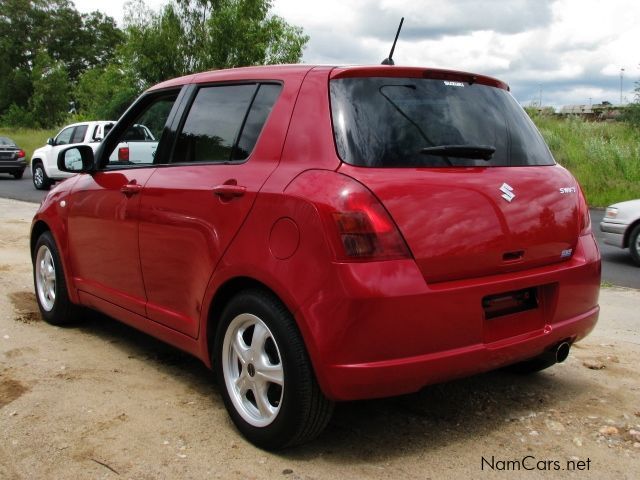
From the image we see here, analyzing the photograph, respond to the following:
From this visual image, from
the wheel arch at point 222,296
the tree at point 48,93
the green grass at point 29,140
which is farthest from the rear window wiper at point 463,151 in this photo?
the tree at point 48,93

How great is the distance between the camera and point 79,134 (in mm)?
19891

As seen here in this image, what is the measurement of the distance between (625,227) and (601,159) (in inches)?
454

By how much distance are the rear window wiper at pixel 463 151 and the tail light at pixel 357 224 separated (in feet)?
1.43

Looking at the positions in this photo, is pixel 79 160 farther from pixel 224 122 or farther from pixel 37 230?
pixel 224 122

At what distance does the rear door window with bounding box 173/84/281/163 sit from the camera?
11.6 feet

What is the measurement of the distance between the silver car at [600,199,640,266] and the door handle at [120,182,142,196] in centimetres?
788

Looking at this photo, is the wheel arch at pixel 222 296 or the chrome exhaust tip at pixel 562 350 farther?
the chrome exhaust tip at pixel 562 350

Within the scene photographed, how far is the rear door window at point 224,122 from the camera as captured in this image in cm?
353

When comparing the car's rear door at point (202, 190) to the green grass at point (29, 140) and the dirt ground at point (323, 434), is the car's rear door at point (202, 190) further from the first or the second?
the green grass at point (29, 140)

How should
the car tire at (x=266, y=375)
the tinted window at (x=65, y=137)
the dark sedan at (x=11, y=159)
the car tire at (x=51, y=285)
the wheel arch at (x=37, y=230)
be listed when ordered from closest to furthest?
the car tire at (x=266, y=375) < the car tire at (x=51, y=285) < the wheel arch at (x=37, y=230) < the tinted window at (x=65, y=137) < the dark sedan at (x=11, y=159)

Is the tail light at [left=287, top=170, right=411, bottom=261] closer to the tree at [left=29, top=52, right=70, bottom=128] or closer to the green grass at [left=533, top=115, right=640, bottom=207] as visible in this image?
the green grass at [left=533, top=115, right=640, bottom=207]

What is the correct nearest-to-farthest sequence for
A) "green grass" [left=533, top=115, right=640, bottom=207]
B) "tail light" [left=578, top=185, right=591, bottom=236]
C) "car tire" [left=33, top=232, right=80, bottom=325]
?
"tail light" [left=578, top=185, right=591, bottom=236] < "car tire" [left=33, top=232, right=80, bottom=325] < "green grass" [left=533, top=115, right=640, bottom=207]

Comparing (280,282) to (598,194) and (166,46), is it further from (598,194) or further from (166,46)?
(166,46)

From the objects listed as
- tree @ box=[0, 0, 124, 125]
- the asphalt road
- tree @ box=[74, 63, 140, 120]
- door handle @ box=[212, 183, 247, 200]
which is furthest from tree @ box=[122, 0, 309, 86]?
tree @ box=[0, 0, 124, 125]
